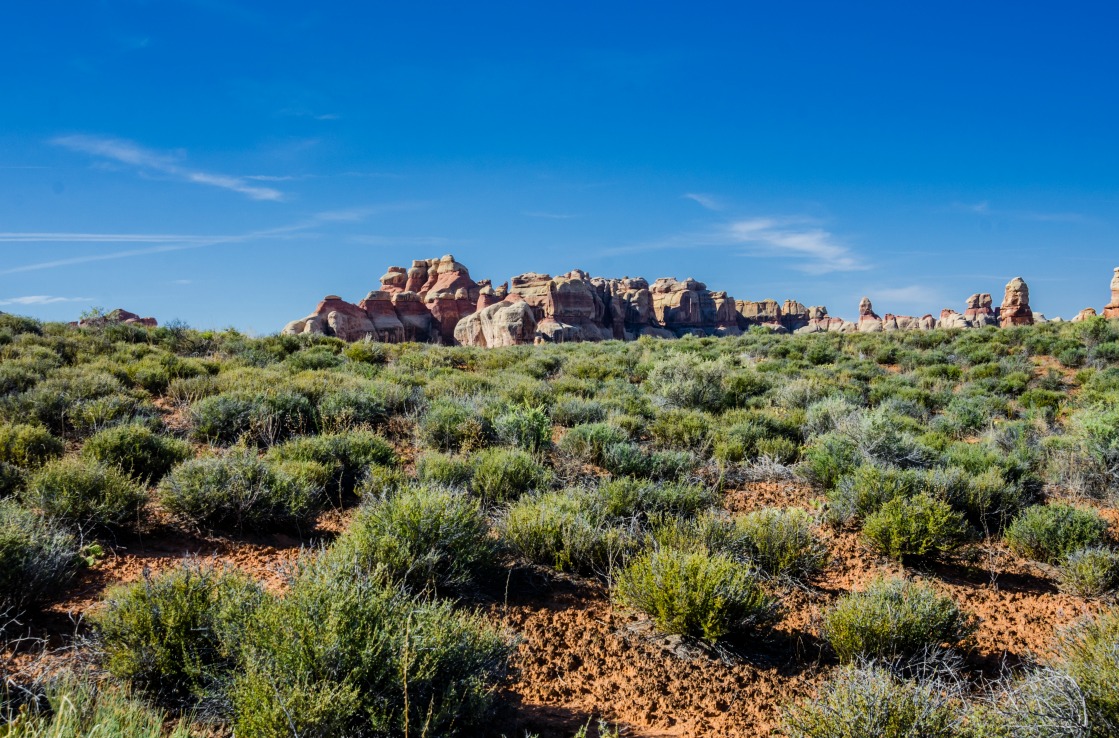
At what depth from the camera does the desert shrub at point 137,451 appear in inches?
215

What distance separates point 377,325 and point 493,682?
57413mm

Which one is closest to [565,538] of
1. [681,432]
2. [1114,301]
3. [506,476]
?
[506,476]

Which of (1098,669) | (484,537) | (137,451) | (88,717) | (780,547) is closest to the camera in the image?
(88,717)

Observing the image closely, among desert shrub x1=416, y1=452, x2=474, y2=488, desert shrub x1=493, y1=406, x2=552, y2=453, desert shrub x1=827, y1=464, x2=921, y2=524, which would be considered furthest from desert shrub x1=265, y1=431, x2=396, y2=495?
desert shrub x1=827, y1=464, x2=921, y2=524

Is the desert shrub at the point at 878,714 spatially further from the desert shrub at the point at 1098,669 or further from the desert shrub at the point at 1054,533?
the desert shrub at the point at 1054,533

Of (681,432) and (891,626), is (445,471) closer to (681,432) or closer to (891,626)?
(681,432)

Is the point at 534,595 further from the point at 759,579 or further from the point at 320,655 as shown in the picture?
the point at 320,655

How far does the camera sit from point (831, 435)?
767cm

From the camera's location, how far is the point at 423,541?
3926 mm

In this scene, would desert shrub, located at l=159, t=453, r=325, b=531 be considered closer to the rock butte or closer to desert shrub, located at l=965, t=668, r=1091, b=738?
desert shrub, located at l=965, t=668, r=1091, b=738

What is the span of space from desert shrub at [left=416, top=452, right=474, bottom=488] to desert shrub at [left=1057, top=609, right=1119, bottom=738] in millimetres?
4541

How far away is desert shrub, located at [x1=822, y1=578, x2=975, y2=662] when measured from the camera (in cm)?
333

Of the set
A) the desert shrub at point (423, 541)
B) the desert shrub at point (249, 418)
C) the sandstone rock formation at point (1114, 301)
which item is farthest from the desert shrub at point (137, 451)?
the sandstone rock formation at point (1114, 301)

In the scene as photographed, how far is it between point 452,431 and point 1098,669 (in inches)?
248
